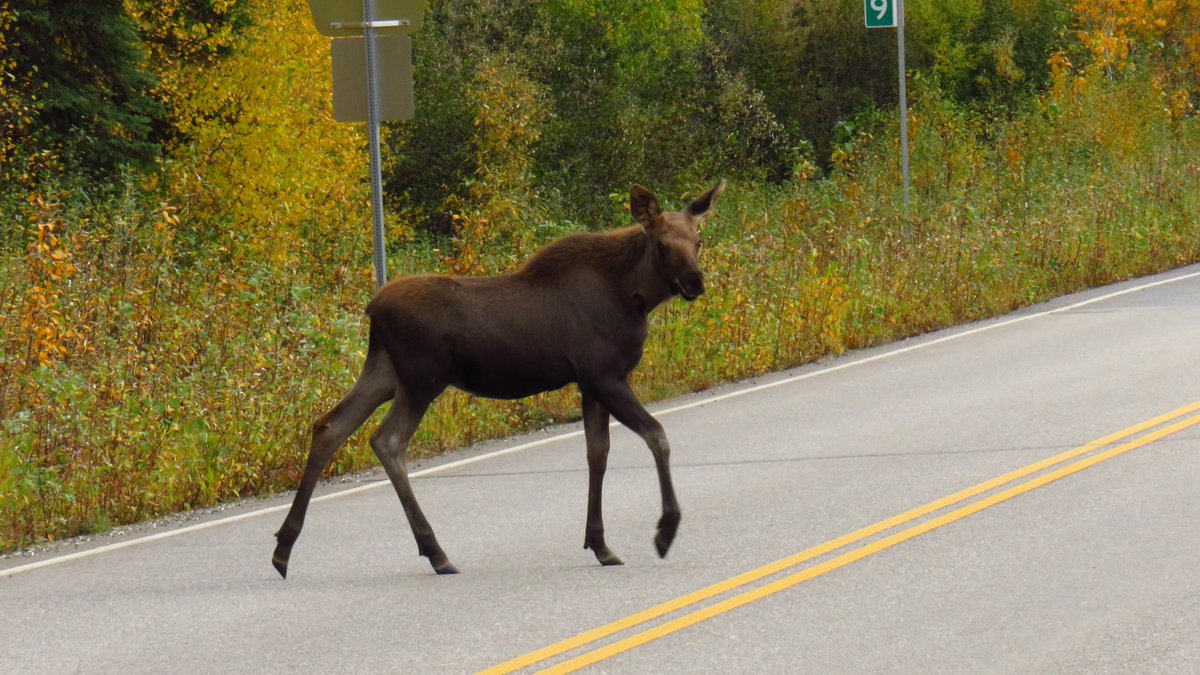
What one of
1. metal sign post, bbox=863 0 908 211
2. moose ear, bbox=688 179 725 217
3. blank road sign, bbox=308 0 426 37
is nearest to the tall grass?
metal sign post, bbox=863 0 908 211

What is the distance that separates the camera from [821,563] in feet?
27.9

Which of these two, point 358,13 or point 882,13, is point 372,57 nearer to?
point 358,13

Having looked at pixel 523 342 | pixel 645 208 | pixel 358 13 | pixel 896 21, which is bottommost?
pixel 523 342

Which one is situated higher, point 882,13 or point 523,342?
point 882,13

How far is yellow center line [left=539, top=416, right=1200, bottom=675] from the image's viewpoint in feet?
23.0

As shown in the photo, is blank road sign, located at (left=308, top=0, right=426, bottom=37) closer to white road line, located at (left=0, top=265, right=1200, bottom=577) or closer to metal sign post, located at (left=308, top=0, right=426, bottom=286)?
metal sign post, located at (left=308, top=0, right=426, bottom=286)

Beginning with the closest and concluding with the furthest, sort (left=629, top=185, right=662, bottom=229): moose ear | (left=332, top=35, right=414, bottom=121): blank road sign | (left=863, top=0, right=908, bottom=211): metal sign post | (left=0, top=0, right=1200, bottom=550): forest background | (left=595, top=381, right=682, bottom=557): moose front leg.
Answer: (left=595, top=381, right=682, bottom=557): moose front leg < (left=629, top=185, right=662, bottom=229): moose ear < (left=0, top=0, right=1200, bottom=550): forest background < (left=332, top=35, right=414, bottom=121): blank road sign < (left=863, top=0, right=908, bottom=211): metal sign post

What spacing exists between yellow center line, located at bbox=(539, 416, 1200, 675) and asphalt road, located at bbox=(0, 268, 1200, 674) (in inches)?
0.8

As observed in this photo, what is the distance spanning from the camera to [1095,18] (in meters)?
46.7

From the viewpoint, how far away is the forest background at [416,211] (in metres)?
11.8

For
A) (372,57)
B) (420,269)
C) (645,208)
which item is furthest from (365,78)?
(420,269)

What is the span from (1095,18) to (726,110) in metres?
18.0

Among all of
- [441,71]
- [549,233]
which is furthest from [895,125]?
[549,233]

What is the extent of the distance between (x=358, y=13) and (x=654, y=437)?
18.4 ft
